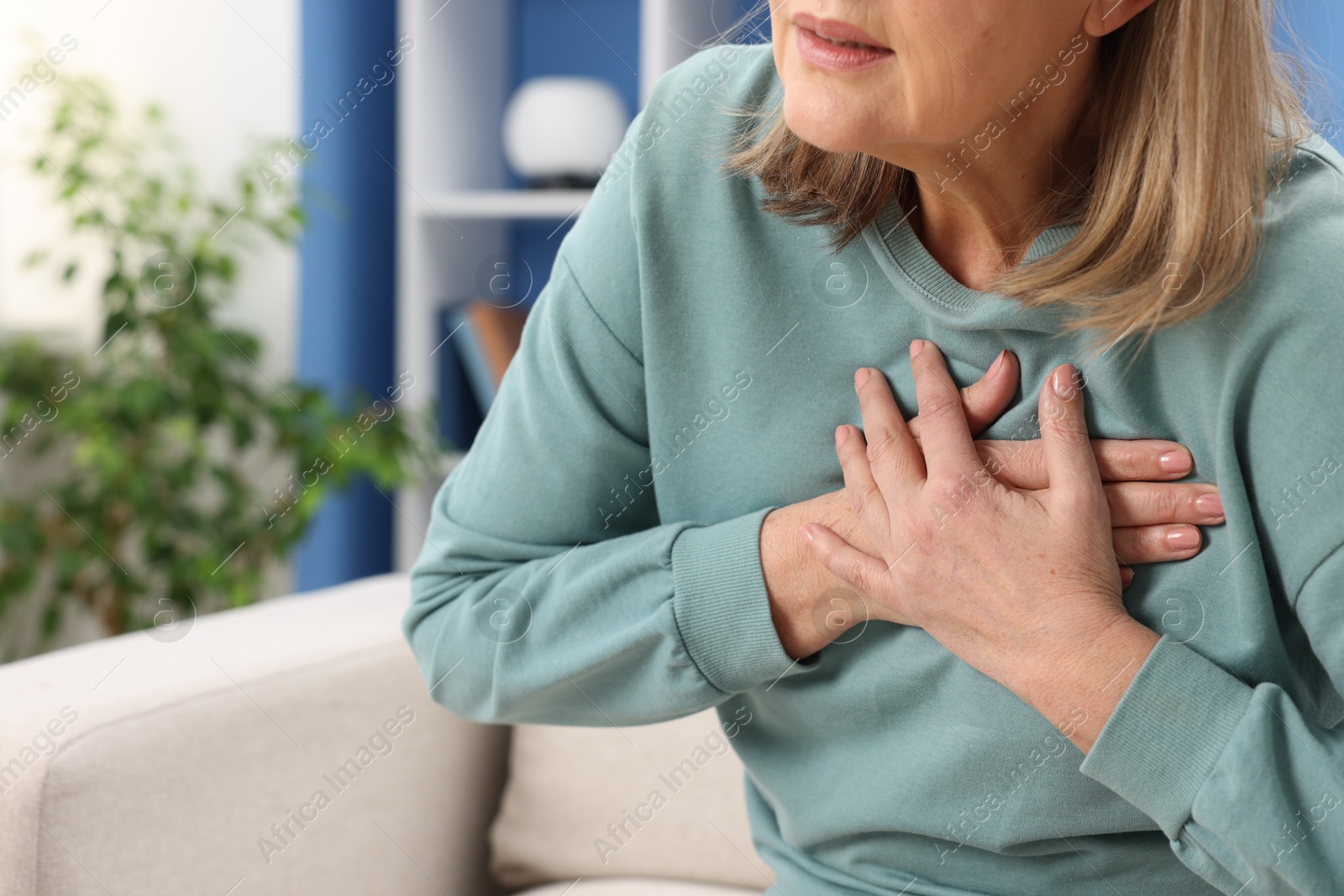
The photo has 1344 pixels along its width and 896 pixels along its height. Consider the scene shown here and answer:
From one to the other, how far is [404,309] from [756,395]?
1.32m

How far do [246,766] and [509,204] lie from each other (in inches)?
47.0

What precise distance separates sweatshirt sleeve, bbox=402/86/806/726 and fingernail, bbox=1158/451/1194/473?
261mm

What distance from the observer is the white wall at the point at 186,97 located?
7.22ft

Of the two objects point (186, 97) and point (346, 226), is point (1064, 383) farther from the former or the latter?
point (186, 97)

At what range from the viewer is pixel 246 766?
3.18 feet

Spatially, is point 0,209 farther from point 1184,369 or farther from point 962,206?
point 1184,369

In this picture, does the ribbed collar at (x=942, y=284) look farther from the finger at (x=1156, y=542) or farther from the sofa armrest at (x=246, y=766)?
the sofa armrest at (x=246, y=766)

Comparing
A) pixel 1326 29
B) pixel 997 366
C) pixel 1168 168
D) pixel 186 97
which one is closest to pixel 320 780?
pixel 997 366

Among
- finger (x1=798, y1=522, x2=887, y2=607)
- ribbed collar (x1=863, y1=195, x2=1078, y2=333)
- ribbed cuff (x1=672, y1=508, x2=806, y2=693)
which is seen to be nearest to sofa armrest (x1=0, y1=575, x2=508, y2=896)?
ribbed cuff (x1=672, y1=508, x2=806, y2=693)

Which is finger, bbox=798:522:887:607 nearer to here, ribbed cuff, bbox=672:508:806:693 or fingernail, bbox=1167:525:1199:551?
ribbed cuff, bbox=672:508:806:693

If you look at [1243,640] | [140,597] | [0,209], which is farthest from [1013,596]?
[0,209]

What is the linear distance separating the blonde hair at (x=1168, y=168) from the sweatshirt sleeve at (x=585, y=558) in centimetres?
27

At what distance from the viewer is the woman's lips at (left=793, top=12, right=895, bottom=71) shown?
2.12 ft

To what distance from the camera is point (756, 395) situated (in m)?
0.83
